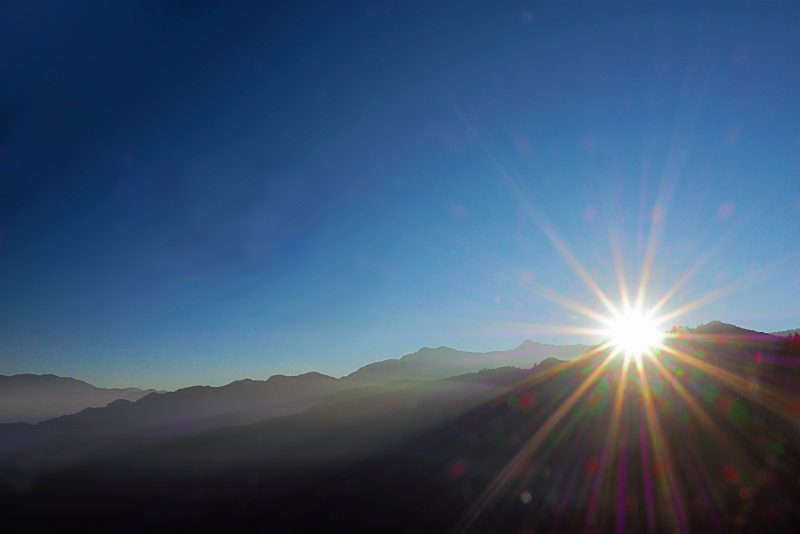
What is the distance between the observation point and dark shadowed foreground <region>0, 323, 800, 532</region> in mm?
31281

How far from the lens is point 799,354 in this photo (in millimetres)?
39344

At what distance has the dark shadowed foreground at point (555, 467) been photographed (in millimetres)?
31281

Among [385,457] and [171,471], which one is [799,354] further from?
[171,471]

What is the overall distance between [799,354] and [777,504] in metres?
20.1

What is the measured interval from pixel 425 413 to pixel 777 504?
68908 mm

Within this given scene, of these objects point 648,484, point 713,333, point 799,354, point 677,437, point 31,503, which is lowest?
point 31,503

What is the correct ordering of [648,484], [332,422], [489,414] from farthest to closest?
[332,422] → [489,414] → [648,484]

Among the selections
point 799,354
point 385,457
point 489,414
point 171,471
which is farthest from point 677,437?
point 171,471

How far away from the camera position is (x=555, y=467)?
4125cm

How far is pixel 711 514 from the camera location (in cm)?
2838

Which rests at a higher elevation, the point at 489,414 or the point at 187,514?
the point at 489,414

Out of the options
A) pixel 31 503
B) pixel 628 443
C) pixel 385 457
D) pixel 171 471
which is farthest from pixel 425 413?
pixel 31 503

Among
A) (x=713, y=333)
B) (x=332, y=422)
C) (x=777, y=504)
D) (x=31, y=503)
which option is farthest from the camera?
(x=332, y=422)

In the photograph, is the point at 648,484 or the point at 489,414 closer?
the point at 648,484
